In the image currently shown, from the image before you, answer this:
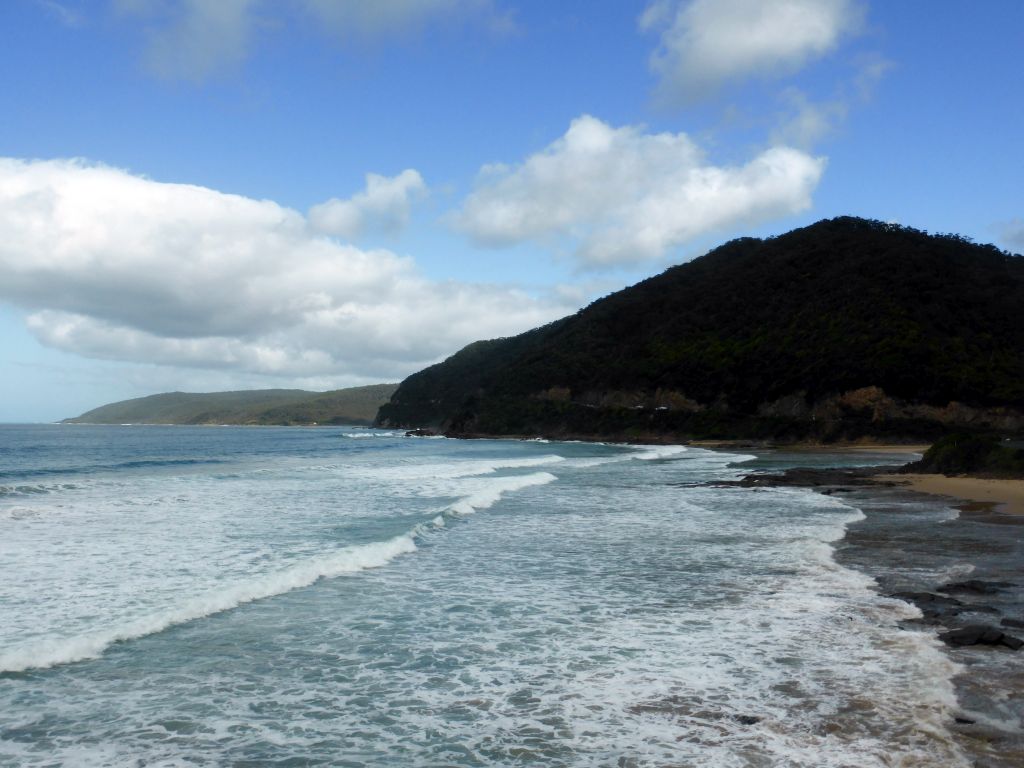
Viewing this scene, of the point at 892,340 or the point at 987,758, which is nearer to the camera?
the point at 987,758

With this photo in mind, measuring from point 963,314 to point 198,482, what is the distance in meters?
84.0

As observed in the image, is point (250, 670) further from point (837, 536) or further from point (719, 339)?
point (719, 339)

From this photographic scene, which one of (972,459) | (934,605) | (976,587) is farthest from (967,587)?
(972,459)

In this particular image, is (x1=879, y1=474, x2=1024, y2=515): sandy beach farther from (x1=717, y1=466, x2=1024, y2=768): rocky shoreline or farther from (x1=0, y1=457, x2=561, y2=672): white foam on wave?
(x1=0, y1=457, x2=561, y2=672): white foam on wave

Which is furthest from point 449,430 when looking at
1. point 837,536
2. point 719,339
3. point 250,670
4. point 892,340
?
point 250,670

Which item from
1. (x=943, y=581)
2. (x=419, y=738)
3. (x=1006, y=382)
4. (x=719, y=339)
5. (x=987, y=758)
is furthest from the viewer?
(x=719, y=339)

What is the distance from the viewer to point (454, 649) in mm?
8398

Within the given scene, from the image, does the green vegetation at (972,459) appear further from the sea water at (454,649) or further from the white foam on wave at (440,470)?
the white foam on wave at (440,470)

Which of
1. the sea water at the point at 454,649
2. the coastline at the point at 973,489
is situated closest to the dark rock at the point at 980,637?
the sea water at the point at 454,649

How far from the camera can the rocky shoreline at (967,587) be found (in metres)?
5.96

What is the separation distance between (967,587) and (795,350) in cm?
8024

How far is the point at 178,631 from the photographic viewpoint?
360 inches

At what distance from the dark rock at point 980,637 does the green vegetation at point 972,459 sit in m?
25.4

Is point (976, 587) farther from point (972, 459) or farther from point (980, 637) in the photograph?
point (972, 459)
